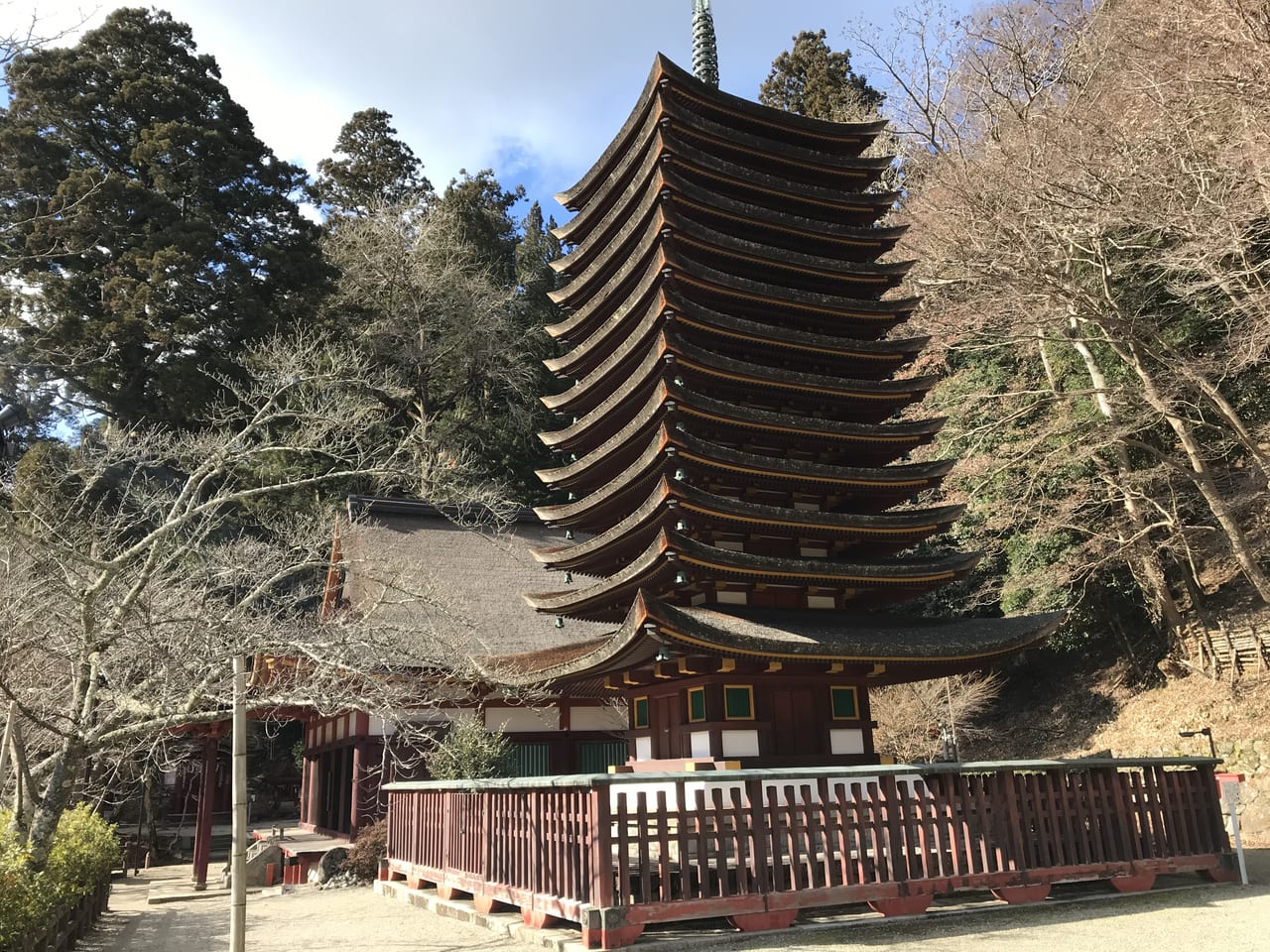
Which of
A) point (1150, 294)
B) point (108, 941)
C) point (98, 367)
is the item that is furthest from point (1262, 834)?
point (98, 367)

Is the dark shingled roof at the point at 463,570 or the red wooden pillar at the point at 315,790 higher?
the dark shingled roof at the point at 463,570

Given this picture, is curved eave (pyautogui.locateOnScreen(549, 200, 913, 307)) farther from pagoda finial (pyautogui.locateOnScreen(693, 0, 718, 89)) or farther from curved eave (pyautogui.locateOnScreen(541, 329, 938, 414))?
pagoda finial (pyautogui.locateOnScreen(693, 0, 718, 89))

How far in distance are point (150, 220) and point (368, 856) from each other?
74.4ft

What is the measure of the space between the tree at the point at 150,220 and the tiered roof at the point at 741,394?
17.4 meters

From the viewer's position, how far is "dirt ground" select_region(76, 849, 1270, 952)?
728cm

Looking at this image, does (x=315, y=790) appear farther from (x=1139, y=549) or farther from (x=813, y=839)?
(x=1139, y=549)

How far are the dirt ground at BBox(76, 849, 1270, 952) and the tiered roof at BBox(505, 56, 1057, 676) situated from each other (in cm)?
296

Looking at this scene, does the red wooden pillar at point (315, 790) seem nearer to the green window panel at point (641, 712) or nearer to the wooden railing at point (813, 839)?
the wooden railing at point (813, 839)

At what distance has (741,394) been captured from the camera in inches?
500

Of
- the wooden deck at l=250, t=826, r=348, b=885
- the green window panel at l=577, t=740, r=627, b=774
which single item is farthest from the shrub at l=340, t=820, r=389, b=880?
the green window panel at l=577, t=740, r=627, b=774

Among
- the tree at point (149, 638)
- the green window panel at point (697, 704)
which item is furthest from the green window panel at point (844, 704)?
the tree at point (149, 638)

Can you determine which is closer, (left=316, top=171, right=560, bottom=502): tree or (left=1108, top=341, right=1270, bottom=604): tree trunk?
(left=1108, top=341, right=1270, bottom=604): tree trunk

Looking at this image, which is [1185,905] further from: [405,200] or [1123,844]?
[405,200]

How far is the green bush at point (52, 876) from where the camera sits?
627 cm
